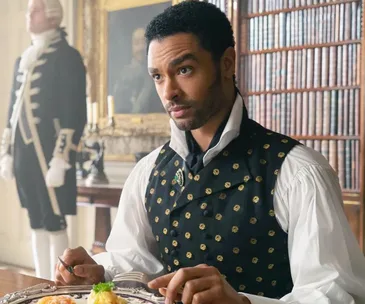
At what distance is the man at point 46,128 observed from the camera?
2.94 metres

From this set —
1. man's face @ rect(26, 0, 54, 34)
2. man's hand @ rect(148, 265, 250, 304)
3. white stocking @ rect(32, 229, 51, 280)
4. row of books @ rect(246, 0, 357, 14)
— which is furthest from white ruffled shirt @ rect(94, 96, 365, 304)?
A: man's face @ rect(26, 0, 54, 34)

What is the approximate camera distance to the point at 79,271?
110 cm

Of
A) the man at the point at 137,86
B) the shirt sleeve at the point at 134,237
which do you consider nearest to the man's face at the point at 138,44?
the man at the point at 137,86

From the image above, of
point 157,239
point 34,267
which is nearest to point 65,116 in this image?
point 34,267

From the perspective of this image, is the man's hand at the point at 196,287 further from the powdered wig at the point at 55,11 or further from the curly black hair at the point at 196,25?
the powdered wig at the point at 55,11

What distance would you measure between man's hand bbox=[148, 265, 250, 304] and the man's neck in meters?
0.47

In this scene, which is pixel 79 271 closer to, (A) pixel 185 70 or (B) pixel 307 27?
(A) pixel 185 70

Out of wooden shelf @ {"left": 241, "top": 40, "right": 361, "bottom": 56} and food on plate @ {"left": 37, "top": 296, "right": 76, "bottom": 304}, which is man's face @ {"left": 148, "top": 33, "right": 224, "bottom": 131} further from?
wooden shelf @ {"left": 241, "top": 40, "right": 361, "bottom": 56}

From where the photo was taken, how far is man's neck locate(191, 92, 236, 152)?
1263mm

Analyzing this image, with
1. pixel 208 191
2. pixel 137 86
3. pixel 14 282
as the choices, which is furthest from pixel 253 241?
pixel 137 86

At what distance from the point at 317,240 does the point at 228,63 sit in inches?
18.6

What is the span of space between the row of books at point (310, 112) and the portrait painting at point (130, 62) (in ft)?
1.78

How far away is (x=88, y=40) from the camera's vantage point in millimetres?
2916

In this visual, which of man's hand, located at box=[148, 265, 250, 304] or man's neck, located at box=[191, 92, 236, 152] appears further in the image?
man's neck, located at box=[191, 92, 236, 152]
